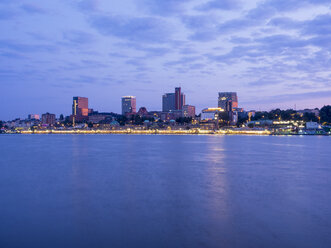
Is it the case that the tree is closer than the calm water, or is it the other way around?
the calm water

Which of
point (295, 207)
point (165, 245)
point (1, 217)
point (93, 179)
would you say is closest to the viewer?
point (165, 245)

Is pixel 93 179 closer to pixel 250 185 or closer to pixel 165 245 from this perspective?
pixel 250 185

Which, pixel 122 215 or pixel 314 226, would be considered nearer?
pixel 314 226

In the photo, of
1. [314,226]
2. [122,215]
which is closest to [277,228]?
[314,226]

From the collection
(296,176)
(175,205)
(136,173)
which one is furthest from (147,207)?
(296,176)

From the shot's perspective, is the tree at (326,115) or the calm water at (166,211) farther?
the tree at (326,115)

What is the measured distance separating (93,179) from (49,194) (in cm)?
562

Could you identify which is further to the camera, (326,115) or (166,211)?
(326,115)

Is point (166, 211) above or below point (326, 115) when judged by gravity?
below

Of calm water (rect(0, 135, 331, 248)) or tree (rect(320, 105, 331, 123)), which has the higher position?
tree (rect(320, 105, 331, 123))

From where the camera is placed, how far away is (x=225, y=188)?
2008 cm

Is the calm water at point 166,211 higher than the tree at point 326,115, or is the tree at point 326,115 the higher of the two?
the tree at point 326,115

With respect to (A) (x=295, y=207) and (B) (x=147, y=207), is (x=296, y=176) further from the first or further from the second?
(B) (x=147, y=207)

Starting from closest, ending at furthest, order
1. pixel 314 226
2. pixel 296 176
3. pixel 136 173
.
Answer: pixel 314 226
pixel 296 176
pixel 136 173
